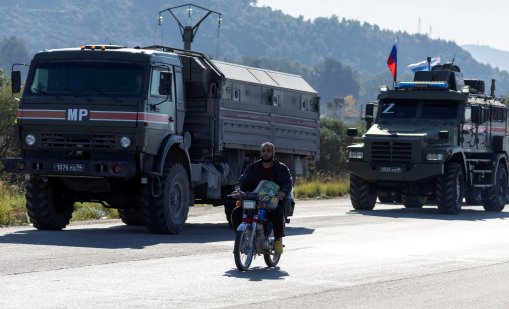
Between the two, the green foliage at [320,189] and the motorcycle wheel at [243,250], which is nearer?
the motorcycle wheel at [243,250]

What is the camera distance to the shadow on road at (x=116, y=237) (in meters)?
18.8

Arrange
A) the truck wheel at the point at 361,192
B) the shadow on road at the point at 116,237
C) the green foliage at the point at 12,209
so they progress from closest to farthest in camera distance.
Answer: the shadow on road at the point at 116,237 → the green foliage at the point at 12,209 → the truck wheel at the point at 361,192

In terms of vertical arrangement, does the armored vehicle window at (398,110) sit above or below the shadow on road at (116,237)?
above

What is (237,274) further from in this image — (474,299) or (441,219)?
(441,219)

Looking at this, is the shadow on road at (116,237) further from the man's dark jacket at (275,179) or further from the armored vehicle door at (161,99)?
the man's dark jacket at (275,179)

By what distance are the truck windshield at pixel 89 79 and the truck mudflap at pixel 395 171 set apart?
10.8m

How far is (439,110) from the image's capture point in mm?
31406

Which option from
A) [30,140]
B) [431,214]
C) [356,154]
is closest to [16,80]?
[30,140]

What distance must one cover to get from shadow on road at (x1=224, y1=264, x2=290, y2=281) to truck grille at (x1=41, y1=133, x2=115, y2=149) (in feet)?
16.9

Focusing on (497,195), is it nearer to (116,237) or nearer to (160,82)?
(160,82)

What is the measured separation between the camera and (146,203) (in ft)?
67.9

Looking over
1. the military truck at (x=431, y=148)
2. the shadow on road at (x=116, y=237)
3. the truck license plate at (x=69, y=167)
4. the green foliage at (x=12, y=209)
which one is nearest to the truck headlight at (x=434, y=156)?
the military truck at (x=431, y=148)

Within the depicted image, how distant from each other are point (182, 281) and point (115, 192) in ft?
23.3

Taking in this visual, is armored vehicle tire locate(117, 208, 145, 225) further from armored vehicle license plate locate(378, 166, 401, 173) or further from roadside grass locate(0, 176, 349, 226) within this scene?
armored vehicle license plate locate(378, 166, 401, 173)
